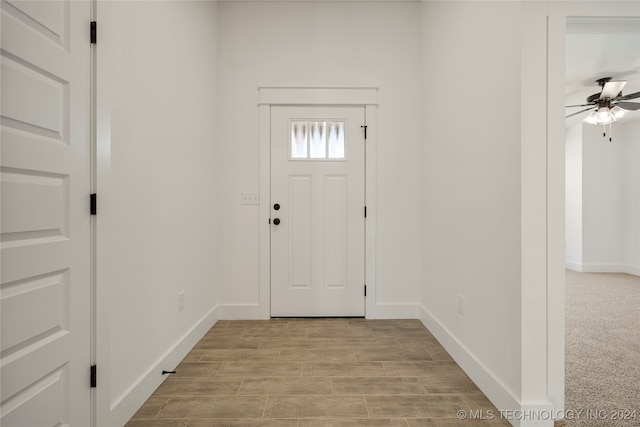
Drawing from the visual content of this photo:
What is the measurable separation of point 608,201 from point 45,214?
6925 mm

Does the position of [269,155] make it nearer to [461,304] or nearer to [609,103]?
[461,304]

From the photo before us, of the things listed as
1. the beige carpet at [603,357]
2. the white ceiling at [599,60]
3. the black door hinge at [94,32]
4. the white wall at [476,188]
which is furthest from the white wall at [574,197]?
the black door hinge at [94,32]

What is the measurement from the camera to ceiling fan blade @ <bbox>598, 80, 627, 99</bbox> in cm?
A: 321

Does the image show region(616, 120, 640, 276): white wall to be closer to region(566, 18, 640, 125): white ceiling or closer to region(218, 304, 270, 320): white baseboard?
region(566, 18, 640, 125): white ceiling

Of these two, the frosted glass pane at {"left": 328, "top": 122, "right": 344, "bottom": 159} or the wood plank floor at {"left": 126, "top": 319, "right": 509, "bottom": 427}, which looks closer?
the wood plank floor at {"left": 126, "top": 319, "right": 509, "bottom": 427}

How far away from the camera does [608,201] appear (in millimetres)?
5203

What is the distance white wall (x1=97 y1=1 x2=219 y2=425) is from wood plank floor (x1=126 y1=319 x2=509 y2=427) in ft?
0.66

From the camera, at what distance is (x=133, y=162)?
1.60 m

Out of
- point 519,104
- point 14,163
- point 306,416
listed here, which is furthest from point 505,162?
point 14,163

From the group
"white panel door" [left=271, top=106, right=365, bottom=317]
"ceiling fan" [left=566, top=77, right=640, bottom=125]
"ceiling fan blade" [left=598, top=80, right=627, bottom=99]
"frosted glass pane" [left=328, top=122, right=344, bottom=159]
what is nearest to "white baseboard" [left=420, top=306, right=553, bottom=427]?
"white panel door" [left=271, top=106, right=365, bottom=317]

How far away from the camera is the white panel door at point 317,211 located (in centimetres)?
298

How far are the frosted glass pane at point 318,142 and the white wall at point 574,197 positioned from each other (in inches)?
184

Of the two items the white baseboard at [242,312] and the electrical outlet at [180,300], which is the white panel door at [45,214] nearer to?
the electrical outlet at [180,300]

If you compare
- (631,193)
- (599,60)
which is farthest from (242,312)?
(631,193)
